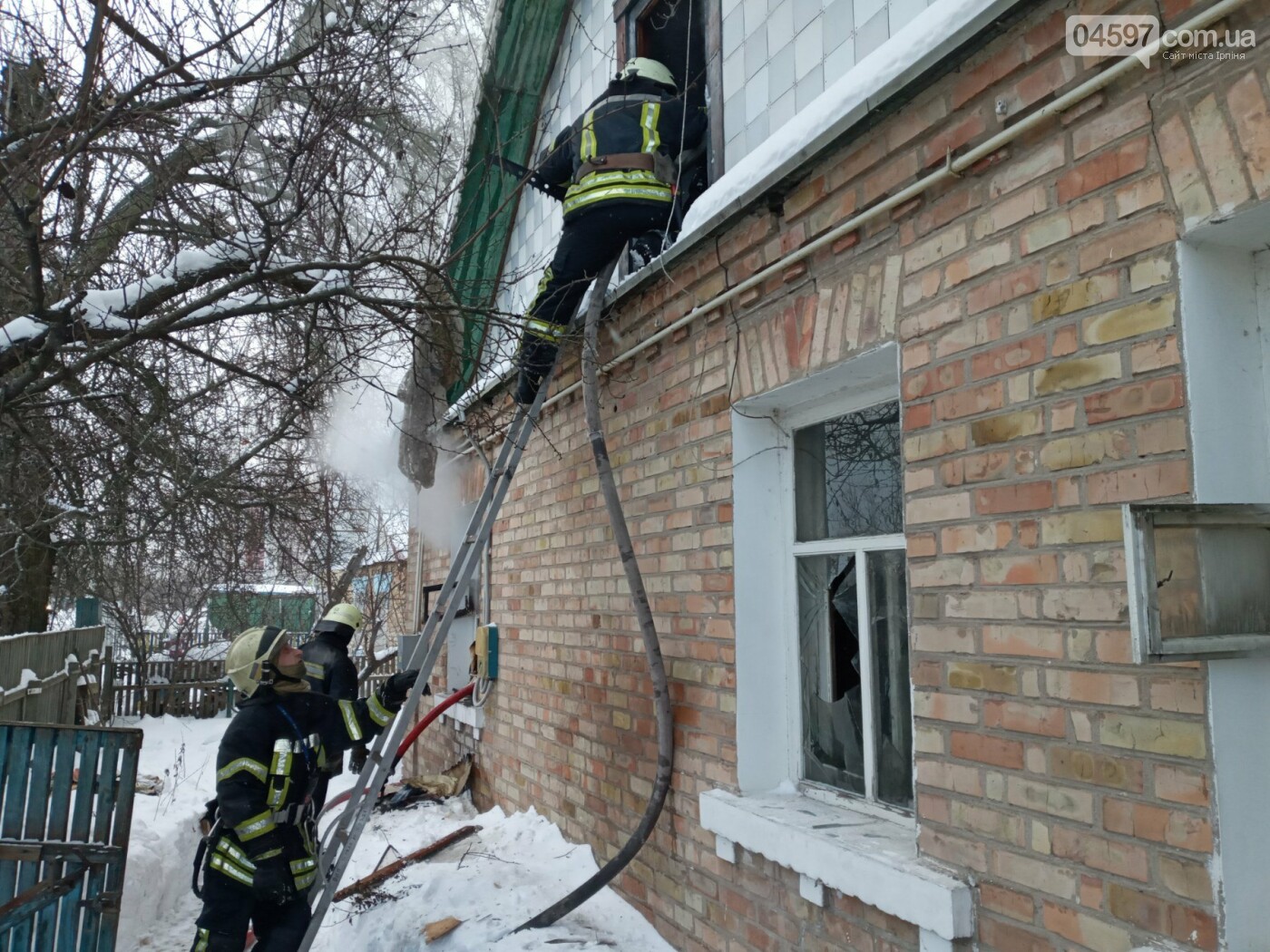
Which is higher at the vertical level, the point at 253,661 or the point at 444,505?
the point at 444,505

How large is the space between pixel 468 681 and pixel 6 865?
3.59 m

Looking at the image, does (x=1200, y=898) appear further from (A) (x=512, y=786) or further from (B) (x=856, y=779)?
(A) (x=512, y=786)

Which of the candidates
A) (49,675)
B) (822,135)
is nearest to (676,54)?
(822,135)

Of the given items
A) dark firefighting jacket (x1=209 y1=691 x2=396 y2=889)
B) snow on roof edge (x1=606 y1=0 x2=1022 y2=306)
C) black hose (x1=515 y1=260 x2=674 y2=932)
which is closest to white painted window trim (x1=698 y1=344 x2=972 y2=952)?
black hose (x1=515 y1=260 x2=674 y2=932)

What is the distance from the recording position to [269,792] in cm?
386

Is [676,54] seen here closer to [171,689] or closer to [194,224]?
[194,224]

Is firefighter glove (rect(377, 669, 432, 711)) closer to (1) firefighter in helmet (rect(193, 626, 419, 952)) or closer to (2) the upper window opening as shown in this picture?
(1) firefighter in helmet (rect(193, 626, 419, 952))

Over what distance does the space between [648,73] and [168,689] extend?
14.3 m

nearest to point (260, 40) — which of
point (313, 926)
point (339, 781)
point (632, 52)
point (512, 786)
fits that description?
point (632, 52)

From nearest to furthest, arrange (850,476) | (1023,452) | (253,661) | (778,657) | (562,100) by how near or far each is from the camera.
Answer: (1023,452)
(850,476)
(778,657)
(253,661)
(562,100)

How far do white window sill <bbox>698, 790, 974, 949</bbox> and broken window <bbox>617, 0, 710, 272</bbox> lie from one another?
249 cm

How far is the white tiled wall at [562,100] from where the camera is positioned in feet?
17.8

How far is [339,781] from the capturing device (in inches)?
327

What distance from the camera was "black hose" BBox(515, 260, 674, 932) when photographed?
3.65 metres
